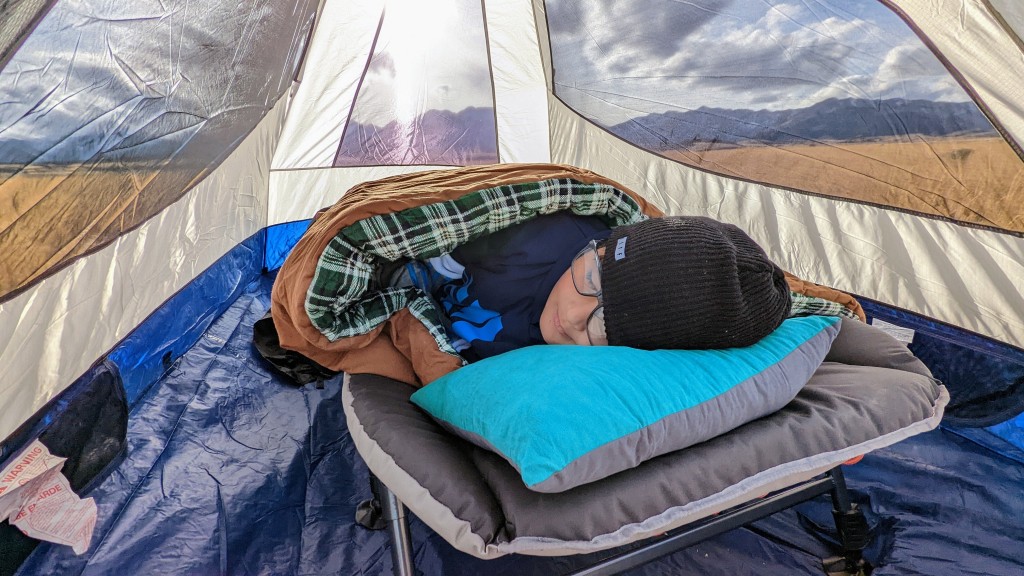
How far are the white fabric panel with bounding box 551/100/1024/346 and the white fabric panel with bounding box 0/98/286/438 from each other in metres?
1.07

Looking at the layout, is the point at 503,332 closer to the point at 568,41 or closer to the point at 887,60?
the point at 887,60

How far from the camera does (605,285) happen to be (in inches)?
40.3

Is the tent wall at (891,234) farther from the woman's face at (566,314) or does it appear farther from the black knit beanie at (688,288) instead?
the woman's face at (566,314)

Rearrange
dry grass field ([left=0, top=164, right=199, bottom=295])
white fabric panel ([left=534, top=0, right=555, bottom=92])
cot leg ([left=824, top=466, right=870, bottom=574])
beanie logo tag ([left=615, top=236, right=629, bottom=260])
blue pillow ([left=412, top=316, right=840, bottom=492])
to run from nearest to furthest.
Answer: blue pillow ([left=412, top=316, right=840, bottom=492])
dry grass field ([left=0, top=164, right=199, bottom=295])
beanie logo tag ([left=615, top=236, right=629, bottom=260])
cot leg ([left=824, top=466, right=870, bottom=574])
white fabric panel ([left=534, top=0, right=555, bottom=92])

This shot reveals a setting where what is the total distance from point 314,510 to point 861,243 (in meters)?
1.37

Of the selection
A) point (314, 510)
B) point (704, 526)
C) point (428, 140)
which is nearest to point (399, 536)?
point (314, 510)

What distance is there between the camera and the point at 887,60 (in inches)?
55.7

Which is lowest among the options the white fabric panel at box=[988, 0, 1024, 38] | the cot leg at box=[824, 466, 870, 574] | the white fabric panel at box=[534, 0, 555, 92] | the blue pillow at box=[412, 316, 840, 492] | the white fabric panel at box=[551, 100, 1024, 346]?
the cot leg at box=[824, 466, 870, 574]

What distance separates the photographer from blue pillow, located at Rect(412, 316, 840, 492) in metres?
0.75

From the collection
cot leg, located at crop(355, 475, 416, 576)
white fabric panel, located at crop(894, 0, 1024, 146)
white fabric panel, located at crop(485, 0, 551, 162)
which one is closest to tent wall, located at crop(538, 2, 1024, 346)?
white fabric panel, located at crop(894, 0, 1024, 146)

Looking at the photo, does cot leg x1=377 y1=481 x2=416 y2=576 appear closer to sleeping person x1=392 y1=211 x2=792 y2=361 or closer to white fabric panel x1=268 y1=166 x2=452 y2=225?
sleeping person x1=392 y1=211 x2=792 y2=361

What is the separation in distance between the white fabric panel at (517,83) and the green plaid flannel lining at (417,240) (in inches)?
39.0

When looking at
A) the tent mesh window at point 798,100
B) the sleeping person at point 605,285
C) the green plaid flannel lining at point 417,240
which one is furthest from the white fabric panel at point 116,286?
the tent mesh window at point 798,100

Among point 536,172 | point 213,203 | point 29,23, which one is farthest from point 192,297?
point 536,172
